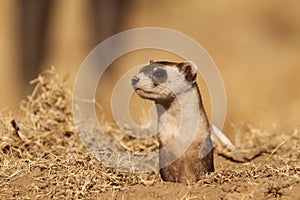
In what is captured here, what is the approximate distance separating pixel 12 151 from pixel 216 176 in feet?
3.73

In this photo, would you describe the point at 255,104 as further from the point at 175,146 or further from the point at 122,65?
the point at 175,146

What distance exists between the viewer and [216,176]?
9.12 ft

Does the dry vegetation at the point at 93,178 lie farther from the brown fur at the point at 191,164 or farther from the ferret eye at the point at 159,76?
the ferret eye at the point at 159,76

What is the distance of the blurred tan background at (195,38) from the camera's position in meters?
5.31

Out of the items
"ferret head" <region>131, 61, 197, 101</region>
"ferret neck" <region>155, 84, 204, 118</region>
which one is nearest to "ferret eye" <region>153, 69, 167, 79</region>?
"ferret head" <region>131, 61, 197, 101</region>

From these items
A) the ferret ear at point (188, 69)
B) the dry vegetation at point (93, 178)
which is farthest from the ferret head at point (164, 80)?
the dry vegetation at point (93, 178)

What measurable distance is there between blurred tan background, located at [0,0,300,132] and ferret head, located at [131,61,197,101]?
2.00 metres

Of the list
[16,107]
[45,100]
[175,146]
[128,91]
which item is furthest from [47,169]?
[16,107]

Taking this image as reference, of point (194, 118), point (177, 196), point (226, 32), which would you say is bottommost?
point (177, 196)

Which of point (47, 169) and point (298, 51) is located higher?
point (298, 51)

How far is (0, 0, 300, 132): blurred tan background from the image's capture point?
5.31 metres

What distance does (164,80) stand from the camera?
9.29 ft

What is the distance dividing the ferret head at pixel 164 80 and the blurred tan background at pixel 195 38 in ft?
6.57

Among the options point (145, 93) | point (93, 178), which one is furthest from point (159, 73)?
point (93, 178)
